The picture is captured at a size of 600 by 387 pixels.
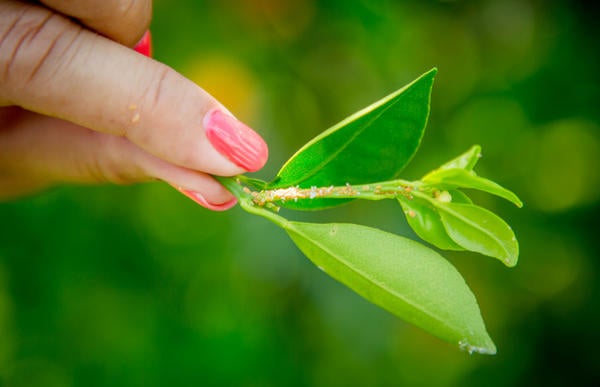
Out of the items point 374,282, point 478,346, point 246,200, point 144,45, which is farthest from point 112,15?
point 478,346

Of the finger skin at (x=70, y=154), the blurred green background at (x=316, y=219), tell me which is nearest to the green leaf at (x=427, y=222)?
the finger skin at (x=70, y=154)

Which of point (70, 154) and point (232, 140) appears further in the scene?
point (70, 154)

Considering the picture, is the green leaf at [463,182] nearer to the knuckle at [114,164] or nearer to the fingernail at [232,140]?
the fingernail at [232,140]

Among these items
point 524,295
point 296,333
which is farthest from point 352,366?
point 524,295

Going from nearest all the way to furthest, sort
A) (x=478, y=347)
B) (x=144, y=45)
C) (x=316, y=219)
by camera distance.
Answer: (x=478, y=347) → (x=144, y=45) → (x=316, y=219)

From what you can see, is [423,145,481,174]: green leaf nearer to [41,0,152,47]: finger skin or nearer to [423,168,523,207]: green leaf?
[423,168,523,207]: green leaf

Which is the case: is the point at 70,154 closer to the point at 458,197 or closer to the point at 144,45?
the point at 144,45

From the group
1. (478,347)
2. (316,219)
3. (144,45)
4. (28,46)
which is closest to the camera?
(478,347)
